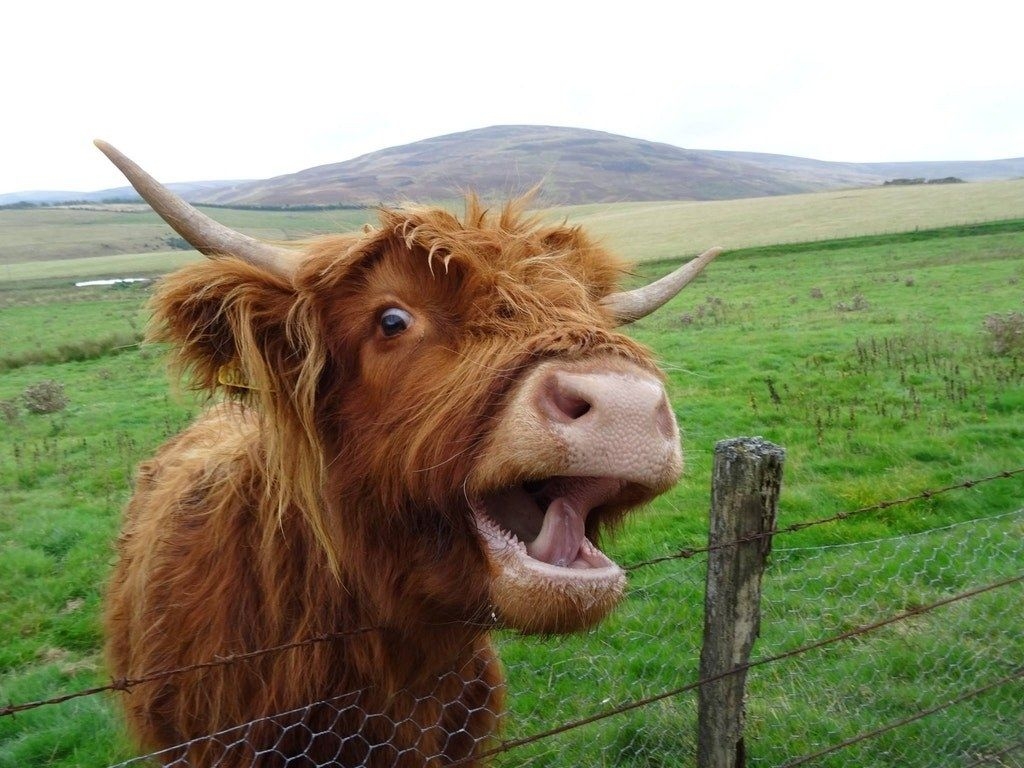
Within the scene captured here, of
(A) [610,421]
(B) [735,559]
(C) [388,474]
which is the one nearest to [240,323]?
(C) [388,474]

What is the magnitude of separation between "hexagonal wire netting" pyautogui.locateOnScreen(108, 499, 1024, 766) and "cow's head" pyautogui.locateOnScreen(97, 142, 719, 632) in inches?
37.8

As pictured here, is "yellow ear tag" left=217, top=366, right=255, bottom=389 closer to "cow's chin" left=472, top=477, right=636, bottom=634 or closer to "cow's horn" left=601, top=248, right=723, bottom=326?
"cow's chin" left=472, top=477, right=636, bottom=634

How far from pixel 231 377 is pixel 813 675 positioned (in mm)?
3602

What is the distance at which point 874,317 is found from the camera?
1548 centimetres

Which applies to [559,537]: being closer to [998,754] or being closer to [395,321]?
[395,321]

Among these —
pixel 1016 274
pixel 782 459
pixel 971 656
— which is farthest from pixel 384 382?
pixel 1016 274

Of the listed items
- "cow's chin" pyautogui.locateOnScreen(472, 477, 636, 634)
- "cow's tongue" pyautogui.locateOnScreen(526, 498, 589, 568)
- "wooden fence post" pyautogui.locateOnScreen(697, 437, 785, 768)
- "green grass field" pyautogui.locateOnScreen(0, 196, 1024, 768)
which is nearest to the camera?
"cow's chin" pyautogui.locateOnScreen(472, 477, 636, 634)

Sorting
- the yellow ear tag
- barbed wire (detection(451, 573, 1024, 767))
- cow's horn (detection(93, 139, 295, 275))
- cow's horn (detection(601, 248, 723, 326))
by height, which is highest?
cow's horn (detection(93, 139, 295, 275))

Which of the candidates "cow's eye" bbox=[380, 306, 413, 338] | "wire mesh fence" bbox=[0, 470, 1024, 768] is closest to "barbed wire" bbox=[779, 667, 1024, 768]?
"wire mesh fence" bbox=[0, 470, 1024, 768]

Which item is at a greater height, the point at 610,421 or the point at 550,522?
the point at 610,421

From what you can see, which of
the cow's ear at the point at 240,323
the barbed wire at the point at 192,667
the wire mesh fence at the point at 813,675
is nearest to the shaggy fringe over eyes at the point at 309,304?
the cow's ear at the point at 240,323

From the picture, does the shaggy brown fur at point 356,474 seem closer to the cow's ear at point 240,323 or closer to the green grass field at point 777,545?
the cow's ear at point 240,323

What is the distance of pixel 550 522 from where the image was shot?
5.96 ft

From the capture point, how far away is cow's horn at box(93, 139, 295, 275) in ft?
6.63
